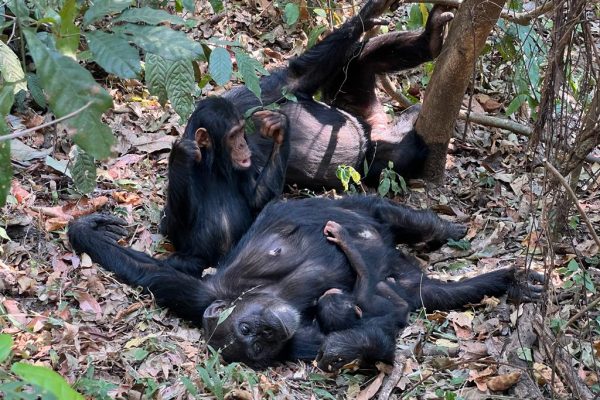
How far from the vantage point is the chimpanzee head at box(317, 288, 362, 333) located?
17.1ft

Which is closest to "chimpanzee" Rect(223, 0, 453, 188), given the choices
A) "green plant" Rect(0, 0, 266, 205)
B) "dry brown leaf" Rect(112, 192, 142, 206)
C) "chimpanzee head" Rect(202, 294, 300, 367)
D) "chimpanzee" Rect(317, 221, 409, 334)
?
"dry brown leaf" Rect(112, 192, 142, 206)

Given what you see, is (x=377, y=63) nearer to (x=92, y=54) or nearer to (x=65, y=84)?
(x=92, y=54)

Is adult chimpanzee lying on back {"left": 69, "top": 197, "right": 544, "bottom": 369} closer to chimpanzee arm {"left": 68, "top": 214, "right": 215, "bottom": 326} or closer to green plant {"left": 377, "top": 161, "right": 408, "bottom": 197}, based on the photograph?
chimpanzee arm {"left": 68, "top": 214, "right": 215, "bottom": 326}

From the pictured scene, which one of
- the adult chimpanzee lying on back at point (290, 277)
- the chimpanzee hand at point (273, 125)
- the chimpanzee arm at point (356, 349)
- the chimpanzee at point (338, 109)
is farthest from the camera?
the chimpanzee at point (338, 109)

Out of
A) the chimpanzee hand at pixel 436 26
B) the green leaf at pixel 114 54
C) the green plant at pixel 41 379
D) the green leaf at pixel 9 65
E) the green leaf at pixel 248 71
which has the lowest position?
the green plant at pixel 41 379

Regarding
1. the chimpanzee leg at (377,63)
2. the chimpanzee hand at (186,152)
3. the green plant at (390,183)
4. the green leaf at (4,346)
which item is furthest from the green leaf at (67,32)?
the chimpanzee leg at (377,63)

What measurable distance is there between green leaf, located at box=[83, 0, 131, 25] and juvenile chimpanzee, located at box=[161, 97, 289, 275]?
3.20m

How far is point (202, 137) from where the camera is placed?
6.20 metres

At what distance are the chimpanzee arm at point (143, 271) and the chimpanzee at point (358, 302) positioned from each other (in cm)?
81

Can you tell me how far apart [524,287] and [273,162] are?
7.00 feet

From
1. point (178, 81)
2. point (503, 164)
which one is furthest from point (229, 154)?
point (503, 164)

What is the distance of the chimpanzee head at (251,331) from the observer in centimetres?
507

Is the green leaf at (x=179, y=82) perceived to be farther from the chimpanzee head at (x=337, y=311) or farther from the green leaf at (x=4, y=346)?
the green leaf at (x=4, y=346)

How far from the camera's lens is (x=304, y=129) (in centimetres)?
720
